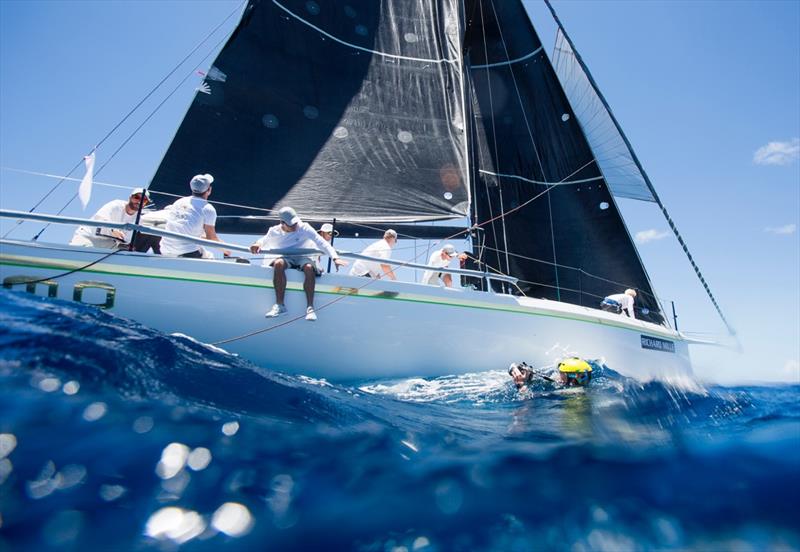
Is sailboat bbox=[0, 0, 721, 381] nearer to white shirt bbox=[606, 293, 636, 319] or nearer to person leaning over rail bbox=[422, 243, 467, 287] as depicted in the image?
white shirt bbox=[606, 293, 636, 319]

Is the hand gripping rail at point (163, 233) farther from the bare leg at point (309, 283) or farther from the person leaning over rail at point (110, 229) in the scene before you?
the person leaning over rail at point (110, 229)

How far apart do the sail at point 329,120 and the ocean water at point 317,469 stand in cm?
340

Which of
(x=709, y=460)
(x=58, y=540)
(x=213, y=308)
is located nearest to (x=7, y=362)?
(x=58, y=540)

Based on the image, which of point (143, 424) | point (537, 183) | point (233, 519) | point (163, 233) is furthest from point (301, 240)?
point (537, 183)

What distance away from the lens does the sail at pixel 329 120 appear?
18.3 ft

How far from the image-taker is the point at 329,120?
6227mm

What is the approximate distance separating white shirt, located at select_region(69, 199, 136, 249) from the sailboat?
66 centimetres

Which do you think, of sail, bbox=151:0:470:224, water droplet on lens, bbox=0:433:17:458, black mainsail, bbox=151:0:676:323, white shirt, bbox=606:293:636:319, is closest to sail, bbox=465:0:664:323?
black mainsail, bbox=151:0:676:323

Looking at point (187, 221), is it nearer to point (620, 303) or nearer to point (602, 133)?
point (620, 303)

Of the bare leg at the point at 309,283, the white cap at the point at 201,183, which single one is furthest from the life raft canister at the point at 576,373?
the white cap at the point at 201,183

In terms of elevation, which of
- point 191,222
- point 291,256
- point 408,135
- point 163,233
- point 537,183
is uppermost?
point 408,135

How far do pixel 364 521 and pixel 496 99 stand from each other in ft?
28.4

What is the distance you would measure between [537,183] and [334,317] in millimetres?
5588

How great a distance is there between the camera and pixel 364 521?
4.17 ft
